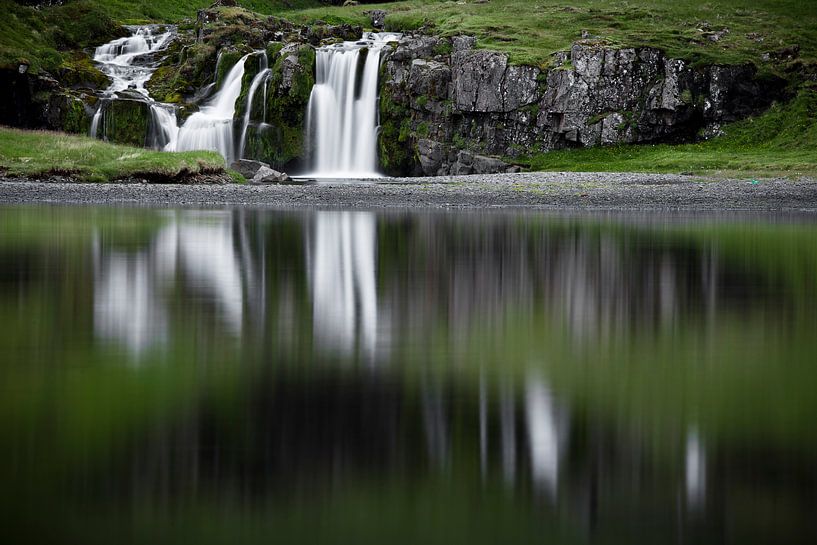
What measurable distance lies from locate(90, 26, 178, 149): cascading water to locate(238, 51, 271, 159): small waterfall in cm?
546

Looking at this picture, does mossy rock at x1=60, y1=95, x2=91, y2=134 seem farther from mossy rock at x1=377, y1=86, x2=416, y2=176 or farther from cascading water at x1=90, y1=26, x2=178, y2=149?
mossy rock at x1=377, y1=86, x2=416, y2=176

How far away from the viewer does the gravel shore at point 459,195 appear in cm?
4375

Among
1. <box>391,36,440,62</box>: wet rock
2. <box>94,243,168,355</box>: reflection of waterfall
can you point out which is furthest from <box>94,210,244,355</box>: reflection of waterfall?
<box>391,36,440,62</box>: wet rock

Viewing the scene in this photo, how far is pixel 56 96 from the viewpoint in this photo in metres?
77.7

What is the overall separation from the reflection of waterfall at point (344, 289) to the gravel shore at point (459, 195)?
16340mm

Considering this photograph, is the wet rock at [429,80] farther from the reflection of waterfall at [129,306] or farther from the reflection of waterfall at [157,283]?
the reflection of waterfall at [129,306]

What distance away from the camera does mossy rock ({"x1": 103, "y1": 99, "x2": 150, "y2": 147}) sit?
250 ft

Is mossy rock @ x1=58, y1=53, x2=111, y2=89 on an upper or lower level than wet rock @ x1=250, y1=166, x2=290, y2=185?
upper

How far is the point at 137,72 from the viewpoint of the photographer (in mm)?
88688

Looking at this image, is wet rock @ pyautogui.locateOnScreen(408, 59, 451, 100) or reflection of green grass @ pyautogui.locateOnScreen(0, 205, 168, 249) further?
wet rock @ pyautogui.locateOnScreen(408, 59, 451, 100)

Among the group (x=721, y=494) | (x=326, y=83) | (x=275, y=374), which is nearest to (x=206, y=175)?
(x=326, y=83)

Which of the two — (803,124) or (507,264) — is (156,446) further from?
(803,124)

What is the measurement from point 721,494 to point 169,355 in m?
6.17

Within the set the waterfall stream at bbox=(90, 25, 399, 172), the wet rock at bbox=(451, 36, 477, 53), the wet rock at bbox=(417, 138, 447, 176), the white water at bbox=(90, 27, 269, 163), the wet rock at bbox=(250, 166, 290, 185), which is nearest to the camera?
the wet rock at bbox=(250, 166, 290, 185)
